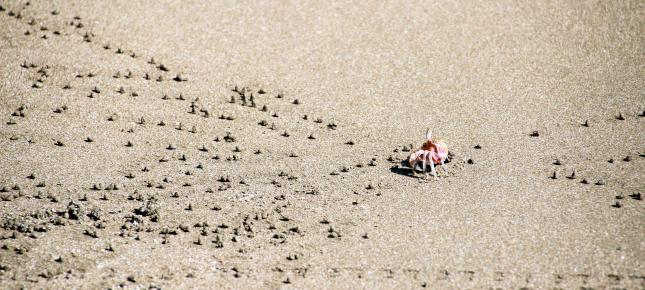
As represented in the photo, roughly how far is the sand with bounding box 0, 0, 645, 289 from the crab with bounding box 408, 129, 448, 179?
24cm

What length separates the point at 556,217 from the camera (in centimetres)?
1380

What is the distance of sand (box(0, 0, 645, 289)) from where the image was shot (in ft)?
41.2

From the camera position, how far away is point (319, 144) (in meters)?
16.8

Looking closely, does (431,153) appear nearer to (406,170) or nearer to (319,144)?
(406,170)

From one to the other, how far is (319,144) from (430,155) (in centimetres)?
260

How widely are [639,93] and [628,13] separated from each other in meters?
3.28

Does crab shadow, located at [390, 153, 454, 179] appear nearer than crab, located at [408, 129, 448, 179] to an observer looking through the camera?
No

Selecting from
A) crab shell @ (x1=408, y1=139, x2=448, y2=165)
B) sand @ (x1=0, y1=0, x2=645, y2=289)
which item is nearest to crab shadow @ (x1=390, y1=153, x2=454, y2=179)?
sand @ (x1=0, y1=0, x2=645, y2=289)

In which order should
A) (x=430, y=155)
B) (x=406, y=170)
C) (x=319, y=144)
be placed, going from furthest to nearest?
(x=319, y=144)
(x=406, y=170)
(x=430, y=155)

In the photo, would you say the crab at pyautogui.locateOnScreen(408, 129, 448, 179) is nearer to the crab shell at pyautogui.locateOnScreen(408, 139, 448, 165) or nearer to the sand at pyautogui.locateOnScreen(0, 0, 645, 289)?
the crab shell at pyautogui.locateOnScreen(408, 139, 448, 165)

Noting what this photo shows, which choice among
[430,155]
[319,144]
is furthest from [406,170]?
[319,144]

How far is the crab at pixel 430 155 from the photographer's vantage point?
15.2 metres


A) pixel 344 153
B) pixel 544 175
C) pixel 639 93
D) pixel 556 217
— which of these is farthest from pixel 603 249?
pixel 639 93

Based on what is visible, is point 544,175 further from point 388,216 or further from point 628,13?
point 628,13
